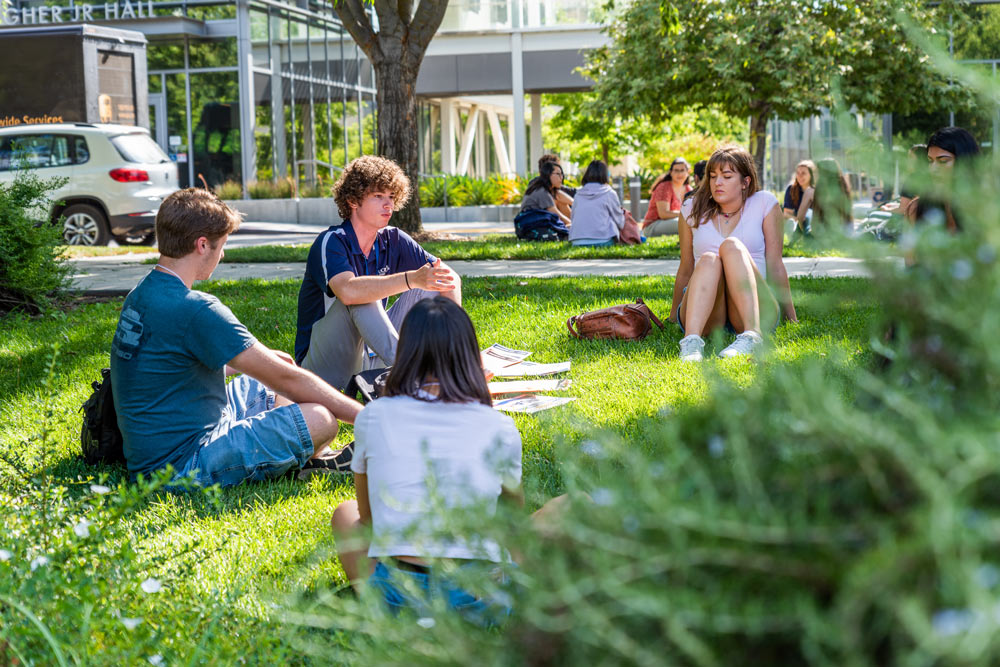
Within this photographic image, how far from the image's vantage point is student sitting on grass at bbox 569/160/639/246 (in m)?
13.6

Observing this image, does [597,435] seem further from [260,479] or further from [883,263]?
[260,479]

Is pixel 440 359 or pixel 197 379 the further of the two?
pixel 197 379

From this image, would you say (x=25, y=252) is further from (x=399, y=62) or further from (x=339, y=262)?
(x=399, y=62)

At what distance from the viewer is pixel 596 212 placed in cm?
1386

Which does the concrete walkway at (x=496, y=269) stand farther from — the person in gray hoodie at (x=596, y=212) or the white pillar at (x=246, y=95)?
the white pillar at (x=246, y=95)

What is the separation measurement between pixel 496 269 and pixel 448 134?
25.1 meters

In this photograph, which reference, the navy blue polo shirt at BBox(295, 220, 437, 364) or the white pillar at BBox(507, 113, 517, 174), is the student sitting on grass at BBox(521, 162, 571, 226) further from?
the white pillar at BBox(507, 113, 517, 174)

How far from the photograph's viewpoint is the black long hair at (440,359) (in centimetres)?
298

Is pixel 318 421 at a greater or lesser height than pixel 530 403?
greater

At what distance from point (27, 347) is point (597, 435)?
21.7ft

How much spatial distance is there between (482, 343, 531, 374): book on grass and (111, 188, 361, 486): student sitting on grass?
5.46 feet

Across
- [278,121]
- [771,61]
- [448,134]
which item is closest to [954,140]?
[771,61]

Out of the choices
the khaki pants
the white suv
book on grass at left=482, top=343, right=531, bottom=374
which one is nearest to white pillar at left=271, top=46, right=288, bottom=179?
the white suv

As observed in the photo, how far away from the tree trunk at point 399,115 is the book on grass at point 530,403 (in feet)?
31.7
